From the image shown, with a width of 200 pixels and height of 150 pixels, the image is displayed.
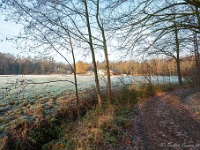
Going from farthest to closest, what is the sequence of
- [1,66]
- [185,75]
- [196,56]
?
[185,75] → [196,56] → [1,66]

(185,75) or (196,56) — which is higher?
(196,56)

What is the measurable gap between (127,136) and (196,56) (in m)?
13.7

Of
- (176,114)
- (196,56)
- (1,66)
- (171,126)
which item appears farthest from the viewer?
(196,56)

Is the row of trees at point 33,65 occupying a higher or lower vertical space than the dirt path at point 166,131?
higher

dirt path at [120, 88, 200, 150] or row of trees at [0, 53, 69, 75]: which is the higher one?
row of trees at [0, 53, 69, 75]

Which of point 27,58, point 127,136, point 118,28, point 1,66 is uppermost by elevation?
point 118,28

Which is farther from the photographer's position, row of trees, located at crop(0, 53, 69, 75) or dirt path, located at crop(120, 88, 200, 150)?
row of trees, located at crop(0, 53, 69, 75)

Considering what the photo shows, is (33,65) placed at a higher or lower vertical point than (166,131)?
higher

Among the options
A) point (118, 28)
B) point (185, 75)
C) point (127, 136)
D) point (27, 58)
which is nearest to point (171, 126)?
point (127, 136)

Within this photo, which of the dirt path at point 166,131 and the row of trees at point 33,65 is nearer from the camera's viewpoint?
the dirt path at point 166,131

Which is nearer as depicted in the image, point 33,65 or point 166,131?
point 166,131

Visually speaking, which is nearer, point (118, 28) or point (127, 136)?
point (127, 136)

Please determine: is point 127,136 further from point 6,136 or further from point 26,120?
point 26,120

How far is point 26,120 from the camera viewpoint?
7.26m
